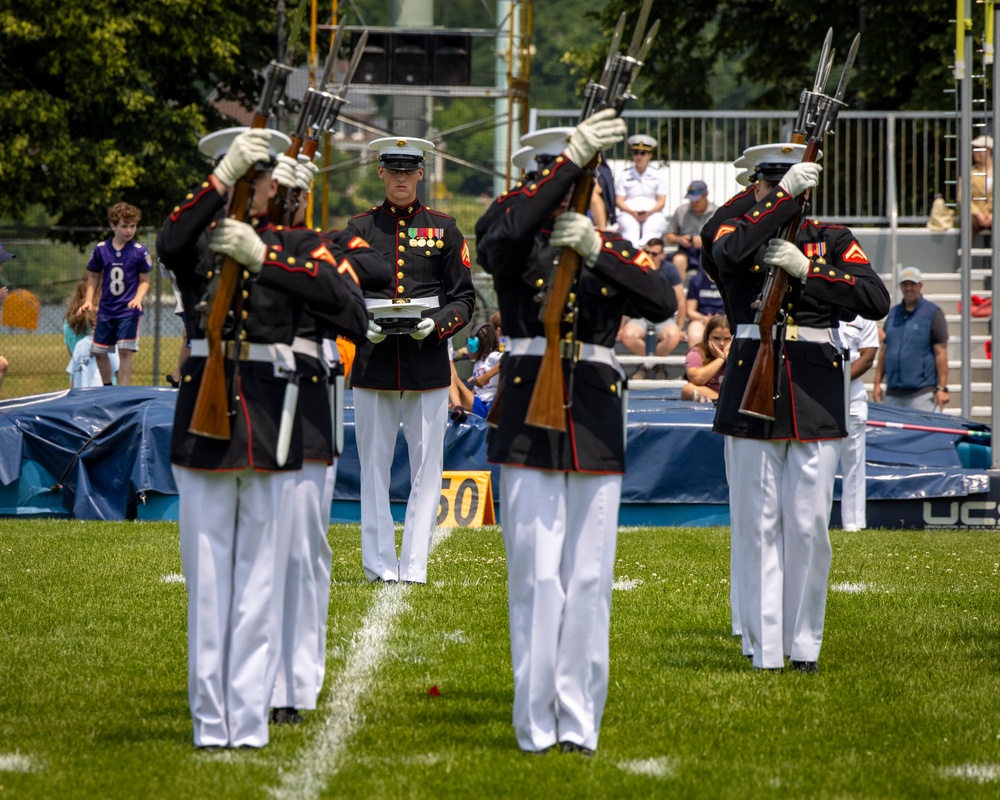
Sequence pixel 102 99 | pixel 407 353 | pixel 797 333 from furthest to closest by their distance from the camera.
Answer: pixel 102 99
pixel 407 353
pixel 797 333

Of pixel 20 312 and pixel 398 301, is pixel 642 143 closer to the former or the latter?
pixel 20 312

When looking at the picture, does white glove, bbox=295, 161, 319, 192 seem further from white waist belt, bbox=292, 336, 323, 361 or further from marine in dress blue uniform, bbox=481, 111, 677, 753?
marine in dress blue uniform, bbox=481, 111, 677, 753

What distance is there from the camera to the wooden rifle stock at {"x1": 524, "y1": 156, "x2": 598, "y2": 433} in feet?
19.4

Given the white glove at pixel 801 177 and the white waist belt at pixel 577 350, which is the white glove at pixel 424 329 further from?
the white waist belt at pixel 577 350

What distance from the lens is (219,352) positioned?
5.98 m

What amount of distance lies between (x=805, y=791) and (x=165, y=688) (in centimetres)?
302

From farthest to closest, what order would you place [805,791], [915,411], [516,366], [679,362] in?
[679,362] < [915,411] < [516,366] < [805,791]

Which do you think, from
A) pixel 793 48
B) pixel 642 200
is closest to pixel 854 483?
pixel 642 200

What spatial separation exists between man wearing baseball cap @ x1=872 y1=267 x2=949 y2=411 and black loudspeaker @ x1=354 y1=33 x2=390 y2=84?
9739 mm

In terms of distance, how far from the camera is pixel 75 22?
28.2 m

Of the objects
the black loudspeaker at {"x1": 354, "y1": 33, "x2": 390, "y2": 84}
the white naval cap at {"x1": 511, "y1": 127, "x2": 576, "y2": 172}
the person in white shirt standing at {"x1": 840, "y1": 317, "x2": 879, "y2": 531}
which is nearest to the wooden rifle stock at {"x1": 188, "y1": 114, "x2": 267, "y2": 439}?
the white naval cap at {"x1": 511, "y1": 127, "x2": 576, "y2": 172}

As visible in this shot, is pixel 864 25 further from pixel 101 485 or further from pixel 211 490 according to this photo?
pixel 211 490

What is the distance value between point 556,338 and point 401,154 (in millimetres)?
4137

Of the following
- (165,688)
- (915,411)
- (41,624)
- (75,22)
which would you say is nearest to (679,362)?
(915,411)
